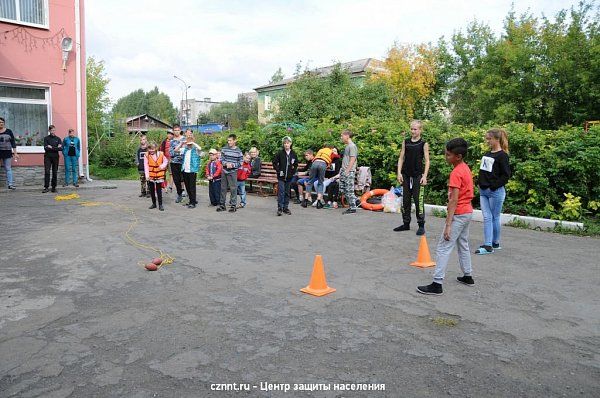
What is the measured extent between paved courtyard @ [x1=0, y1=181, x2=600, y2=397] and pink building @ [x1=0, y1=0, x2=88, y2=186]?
879 cm

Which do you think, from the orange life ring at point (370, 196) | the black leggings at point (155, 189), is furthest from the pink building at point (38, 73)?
the orange life ring at point (370, 196)

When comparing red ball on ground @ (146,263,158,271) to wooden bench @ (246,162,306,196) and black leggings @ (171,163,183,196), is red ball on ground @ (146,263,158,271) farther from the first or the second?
wooden bench @ (246,162,306,196)

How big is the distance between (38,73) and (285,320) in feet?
49.0

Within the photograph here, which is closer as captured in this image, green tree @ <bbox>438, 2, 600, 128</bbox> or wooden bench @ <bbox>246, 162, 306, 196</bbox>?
wooden bench @ <bbox>246, 162, 306, 196</bbox>

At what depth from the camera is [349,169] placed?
11.5 m

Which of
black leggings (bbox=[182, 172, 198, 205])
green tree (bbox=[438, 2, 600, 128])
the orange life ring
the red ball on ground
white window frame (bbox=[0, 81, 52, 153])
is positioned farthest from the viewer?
green tree (bbox=[438, 2, 600, 128])

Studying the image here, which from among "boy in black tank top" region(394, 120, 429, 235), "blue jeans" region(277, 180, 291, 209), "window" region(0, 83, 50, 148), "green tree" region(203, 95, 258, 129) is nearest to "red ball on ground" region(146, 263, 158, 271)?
"boy in black tank top" region(394, 120, 429, 235)

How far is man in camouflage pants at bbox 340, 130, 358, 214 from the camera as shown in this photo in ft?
37.0

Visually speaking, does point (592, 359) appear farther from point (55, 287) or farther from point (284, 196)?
point (284, 196)

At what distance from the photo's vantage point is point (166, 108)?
136625 mm

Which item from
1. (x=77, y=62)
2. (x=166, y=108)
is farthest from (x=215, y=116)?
(x=77, y=62)

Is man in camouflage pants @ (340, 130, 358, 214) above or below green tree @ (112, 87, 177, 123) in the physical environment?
below

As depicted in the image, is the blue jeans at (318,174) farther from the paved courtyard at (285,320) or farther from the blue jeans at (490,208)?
the blue jeans at (490,208)

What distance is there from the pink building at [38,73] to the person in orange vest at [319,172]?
9045mm
